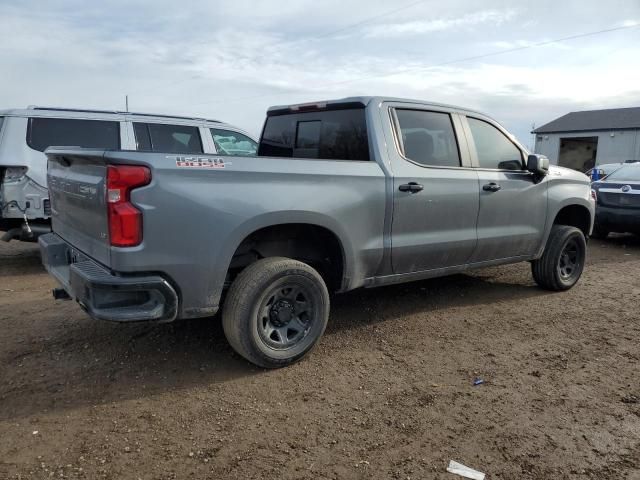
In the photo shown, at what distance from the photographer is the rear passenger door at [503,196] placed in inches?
192

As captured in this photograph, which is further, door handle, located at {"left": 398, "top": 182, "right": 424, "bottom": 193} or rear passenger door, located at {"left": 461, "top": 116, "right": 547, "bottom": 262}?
rear passenger door, located at {"left": 461, "top": 116, "right": 547, "bottom": 262}

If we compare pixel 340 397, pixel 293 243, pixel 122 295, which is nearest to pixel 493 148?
→ pixel 293 243

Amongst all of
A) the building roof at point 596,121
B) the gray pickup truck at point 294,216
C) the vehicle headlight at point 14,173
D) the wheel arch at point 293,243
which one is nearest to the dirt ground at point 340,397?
the gray pickup truck at point 294,216

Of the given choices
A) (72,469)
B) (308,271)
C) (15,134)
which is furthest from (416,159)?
(15,134)

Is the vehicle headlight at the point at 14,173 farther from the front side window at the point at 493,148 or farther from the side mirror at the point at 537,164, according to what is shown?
the side mirror at the point at 537,164

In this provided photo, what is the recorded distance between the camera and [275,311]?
3719 mm

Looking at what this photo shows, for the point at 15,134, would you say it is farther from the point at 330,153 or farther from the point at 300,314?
the point at 300,314

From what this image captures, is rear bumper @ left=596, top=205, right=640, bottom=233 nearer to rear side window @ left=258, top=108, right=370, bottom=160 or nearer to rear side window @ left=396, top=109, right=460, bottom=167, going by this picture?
rear side window @ left=396, top=109, right=460, bottom=167

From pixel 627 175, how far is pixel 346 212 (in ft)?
26.4

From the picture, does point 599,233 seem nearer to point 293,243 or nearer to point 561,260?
point 561,260

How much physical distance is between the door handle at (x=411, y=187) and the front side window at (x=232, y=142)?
161 inches

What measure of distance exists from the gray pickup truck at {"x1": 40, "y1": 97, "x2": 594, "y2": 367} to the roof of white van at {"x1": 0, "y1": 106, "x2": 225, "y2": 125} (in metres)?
2.62

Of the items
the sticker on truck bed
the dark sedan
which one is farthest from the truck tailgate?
the dark sedan

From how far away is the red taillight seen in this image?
2.99 meters
